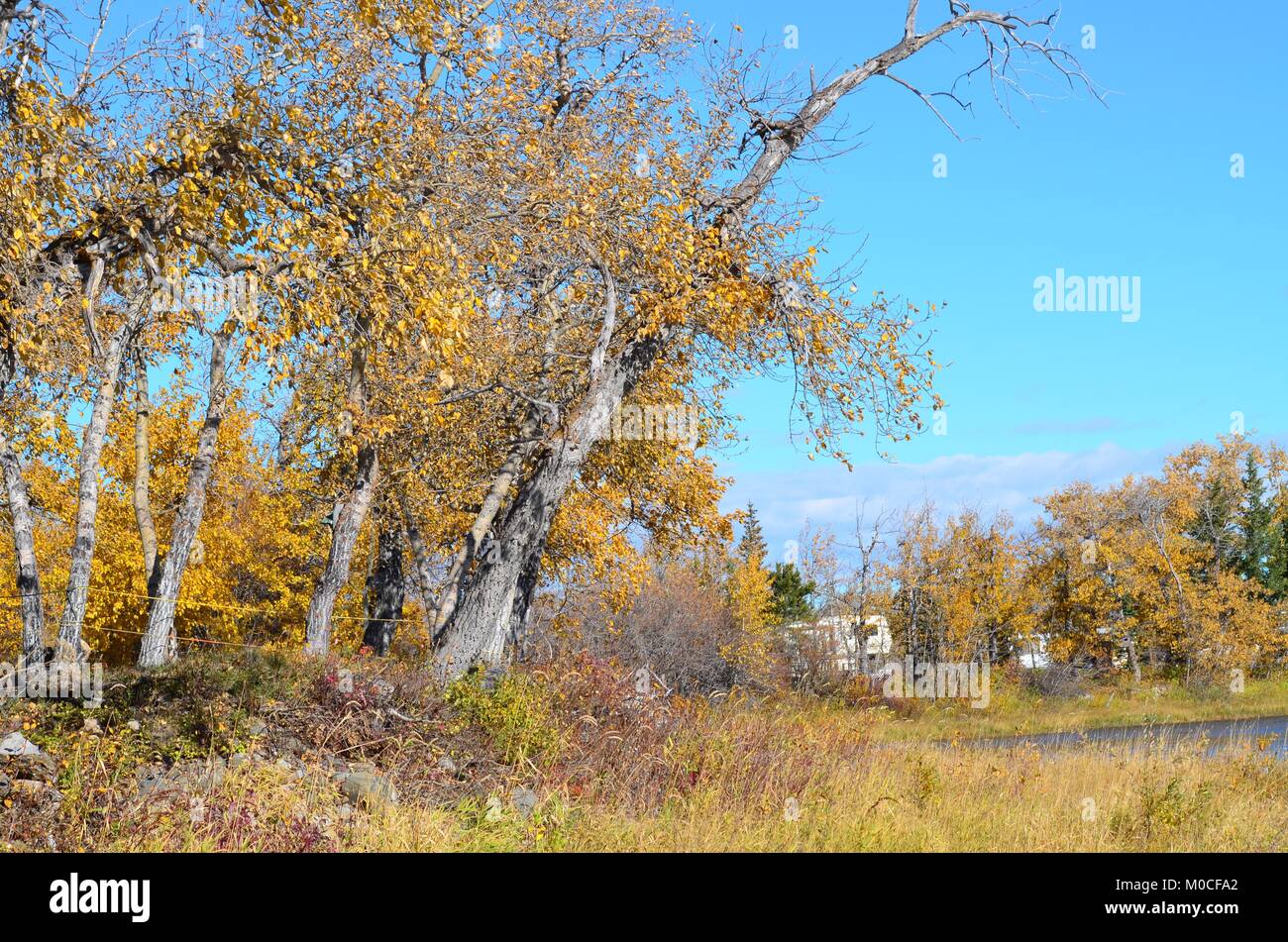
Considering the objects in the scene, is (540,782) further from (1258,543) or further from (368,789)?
(1258,543)

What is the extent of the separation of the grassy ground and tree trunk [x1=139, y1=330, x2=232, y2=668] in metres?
7.59

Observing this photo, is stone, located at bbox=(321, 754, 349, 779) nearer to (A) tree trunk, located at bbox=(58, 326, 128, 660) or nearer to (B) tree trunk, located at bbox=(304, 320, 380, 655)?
(A) tree trunk, located at bbox=(58, 326, 128, 660)

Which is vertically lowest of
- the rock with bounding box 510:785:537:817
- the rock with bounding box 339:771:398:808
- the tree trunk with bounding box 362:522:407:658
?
the rock with bounding box 510:785:537:817

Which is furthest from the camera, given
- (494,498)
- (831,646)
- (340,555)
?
(831,646)

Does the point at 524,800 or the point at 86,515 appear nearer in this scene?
the point at 524,800

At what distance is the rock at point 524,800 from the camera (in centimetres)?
716

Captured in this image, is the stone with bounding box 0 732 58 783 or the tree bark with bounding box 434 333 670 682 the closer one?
the stone with bounding box 0 732 58 783

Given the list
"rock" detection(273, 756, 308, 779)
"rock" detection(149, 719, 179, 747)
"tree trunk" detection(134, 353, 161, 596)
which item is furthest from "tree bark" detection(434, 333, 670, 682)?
"tree trunk" detection(134, 353, 161, 596)

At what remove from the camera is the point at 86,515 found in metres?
14.5

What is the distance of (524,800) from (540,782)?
493 mm

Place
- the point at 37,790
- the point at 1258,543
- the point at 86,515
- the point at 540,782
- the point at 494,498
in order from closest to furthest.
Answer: the point at 37,790, the point at 540,782, the point at 86,515, the point at 494,498, the point at 1258,543

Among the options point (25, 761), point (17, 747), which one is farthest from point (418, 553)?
point (25, 761)

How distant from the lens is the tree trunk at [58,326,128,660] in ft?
44.2
